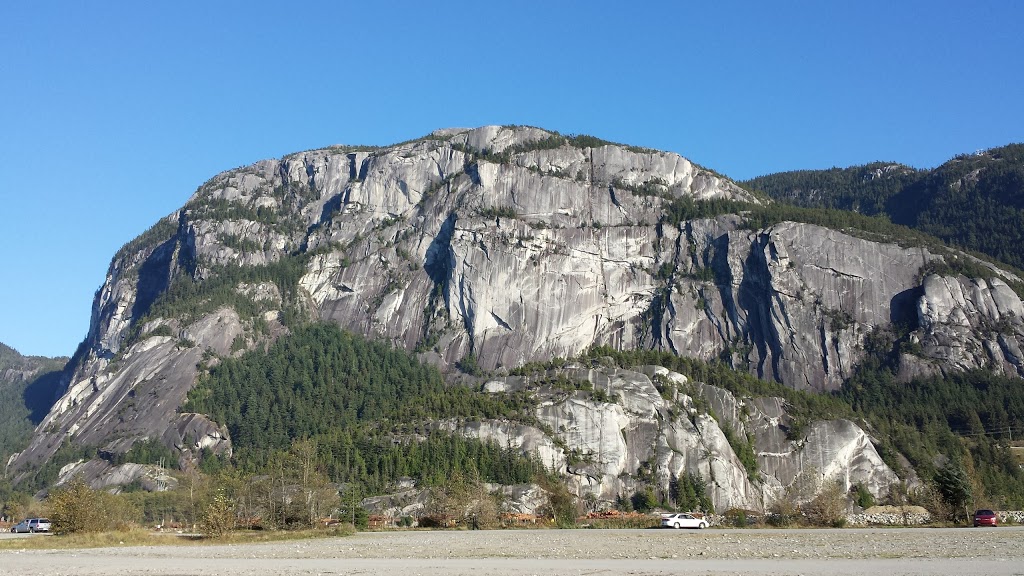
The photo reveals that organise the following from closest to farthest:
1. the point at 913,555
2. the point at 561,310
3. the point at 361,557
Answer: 1. the point at 913,555
2. the point at 361,557
3. the point at 561,310

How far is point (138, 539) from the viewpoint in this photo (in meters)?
68.7

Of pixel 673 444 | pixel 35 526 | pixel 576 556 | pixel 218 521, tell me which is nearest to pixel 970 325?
pixel 673 444

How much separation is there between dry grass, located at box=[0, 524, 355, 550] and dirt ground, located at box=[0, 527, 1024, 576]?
12.7 feet

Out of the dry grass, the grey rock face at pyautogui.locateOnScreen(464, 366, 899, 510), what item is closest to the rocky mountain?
the grey rock face at pyautogui.locateOnScreen(464, 366, 899, 510)

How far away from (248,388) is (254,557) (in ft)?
412

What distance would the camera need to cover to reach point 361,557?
5034 centimetres

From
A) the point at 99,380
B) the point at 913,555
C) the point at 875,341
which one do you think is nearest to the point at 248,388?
the point at 99,380

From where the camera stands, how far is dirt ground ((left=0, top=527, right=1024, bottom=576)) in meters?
40.8

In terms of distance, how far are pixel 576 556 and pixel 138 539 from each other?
122 ft

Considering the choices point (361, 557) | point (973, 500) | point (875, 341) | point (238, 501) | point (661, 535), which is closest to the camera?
point (361, 557)

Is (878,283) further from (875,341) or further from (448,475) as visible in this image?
(448,475)

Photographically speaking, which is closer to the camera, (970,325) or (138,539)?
(138,539)

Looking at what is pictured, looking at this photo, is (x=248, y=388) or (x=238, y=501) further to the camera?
(x=248, y=388)

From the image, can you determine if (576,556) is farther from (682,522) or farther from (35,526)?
(35,526)
